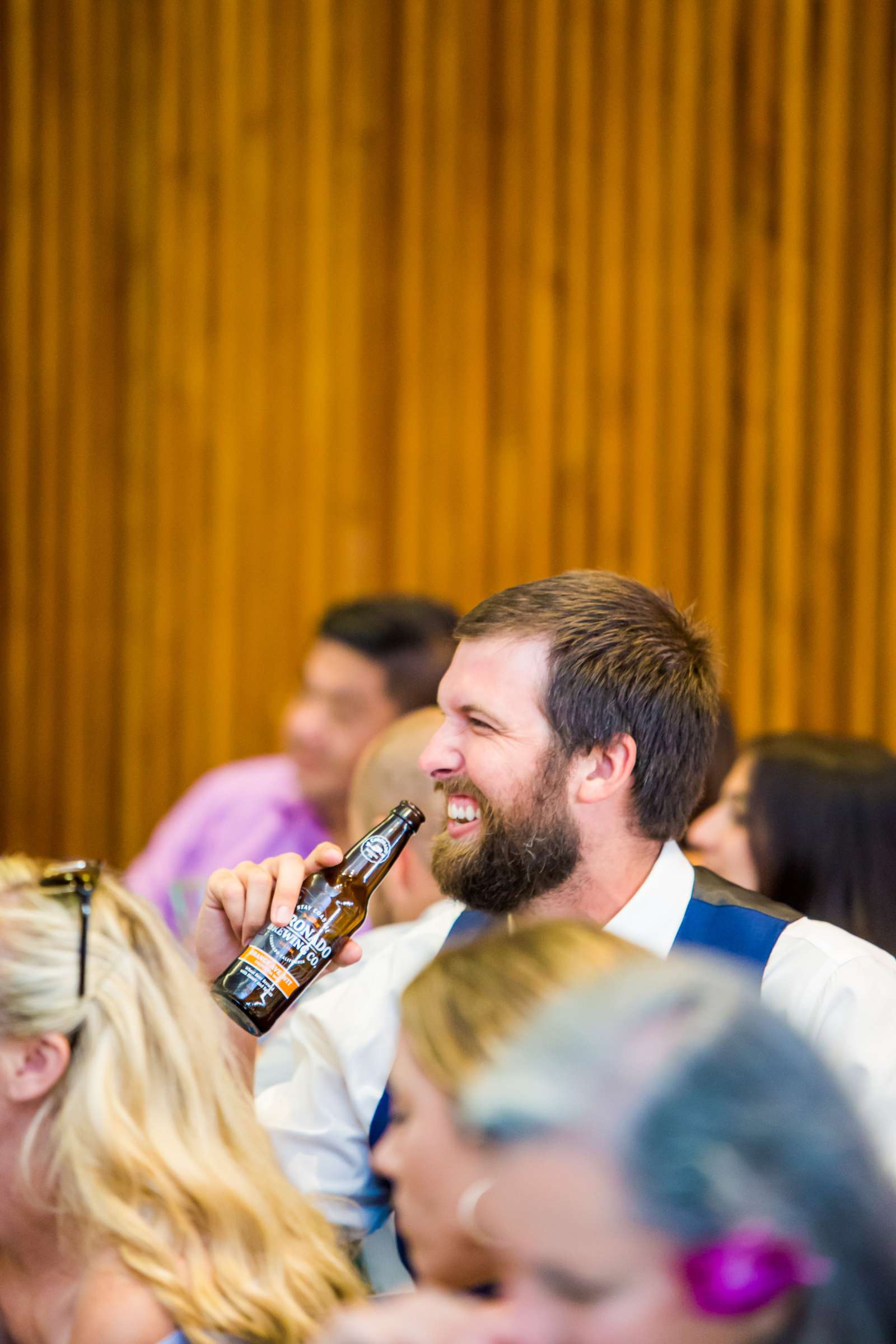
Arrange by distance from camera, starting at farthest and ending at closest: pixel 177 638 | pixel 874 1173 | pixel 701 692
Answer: pixel 177 638 < pixel 701 692 < pixel 874 1173

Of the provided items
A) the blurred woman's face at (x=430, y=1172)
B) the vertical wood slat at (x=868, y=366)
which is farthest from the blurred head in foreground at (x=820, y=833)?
the vertical wood slat at (x=868, y=366)

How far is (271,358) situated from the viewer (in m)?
4.16

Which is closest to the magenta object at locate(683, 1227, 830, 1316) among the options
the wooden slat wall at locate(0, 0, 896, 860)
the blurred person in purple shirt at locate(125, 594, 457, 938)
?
the blurred person in purple shirt at locate(125, 594, 457, 938)

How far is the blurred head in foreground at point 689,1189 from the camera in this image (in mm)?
670

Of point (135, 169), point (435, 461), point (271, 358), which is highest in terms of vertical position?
point (135, 169)

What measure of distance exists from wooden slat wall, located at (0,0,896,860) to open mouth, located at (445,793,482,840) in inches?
82.6

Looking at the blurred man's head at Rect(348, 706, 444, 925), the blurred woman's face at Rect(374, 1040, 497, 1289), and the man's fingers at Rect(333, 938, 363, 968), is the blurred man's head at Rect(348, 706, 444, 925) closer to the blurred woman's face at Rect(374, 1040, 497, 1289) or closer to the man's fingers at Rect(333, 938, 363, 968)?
the man's fingers at Rect(333, 938, 363, 968)

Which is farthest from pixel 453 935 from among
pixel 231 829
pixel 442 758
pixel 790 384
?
pixel 790 384

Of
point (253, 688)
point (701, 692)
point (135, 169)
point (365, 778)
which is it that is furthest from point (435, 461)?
point (701, 692)

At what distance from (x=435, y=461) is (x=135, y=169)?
1389mm

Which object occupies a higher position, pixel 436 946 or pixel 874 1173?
pixel 874 1173

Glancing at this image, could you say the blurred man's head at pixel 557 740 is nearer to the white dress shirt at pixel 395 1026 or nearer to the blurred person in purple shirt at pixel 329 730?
the white dress shirt at pixel 395 1026

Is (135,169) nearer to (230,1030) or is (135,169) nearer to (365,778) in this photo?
(365,778)

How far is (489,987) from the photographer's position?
0.86 m
